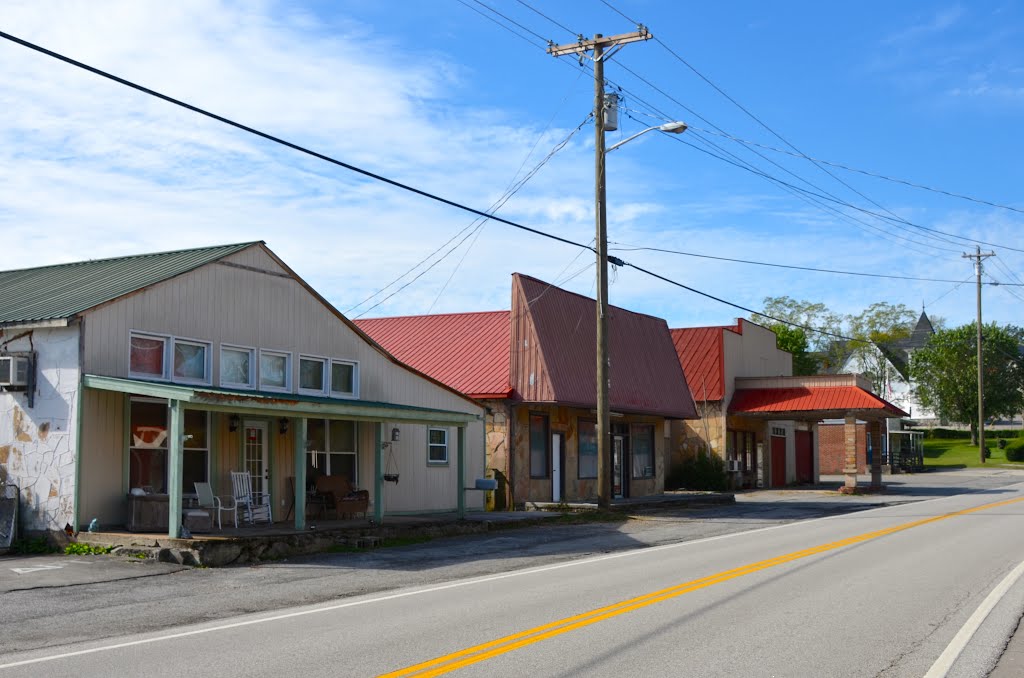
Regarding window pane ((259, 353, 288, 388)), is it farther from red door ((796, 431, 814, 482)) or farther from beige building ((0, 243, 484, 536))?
red door ((796, 431, 814, 482))

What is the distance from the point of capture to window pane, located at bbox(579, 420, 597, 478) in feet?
102

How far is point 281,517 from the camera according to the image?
20.4 metres

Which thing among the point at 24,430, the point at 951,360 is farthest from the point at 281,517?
the point at 951,360

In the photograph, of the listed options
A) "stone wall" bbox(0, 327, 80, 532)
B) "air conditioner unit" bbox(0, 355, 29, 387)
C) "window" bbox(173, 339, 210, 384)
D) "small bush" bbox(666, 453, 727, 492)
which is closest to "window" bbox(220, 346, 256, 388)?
"window" bbox(173, 339, 210, 384)

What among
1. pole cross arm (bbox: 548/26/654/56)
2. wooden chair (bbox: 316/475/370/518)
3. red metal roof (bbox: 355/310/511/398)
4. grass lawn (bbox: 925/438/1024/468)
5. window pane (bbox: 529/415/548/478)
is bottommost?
grass lawn (bbox: 925/438/1024/468)

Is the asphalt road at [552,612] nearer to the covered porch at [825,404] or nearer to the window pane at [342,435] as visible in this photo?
the window pane at [342,435]

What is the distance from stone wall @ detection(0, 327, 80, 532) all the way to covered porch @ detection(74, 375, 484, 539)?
28 centimetres

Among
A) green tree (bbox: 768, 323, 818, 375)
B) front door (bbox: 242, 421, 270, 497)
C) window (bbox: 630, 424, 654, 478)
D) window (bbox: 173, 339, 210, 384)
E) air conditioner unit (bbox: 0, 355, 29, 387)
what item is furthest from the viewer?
green tree (bbox: 768, 323, 818, 375)

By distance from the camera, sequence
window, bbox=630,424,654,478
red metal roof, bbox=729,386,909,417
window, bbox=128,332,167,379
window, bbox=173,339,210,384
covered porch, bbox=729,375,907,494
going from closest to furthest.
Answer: window, bbox=128,332,167,379
window, bbox=173,339,210,384
window, bbox=630,424,654,478
covered porch, bbox=729,375,907,494
red metal roof, bbox=729,386,909,417

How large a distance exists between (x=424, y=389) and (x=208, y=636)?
15252 millimetres

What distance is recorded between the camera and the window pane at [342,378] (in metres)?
22.1

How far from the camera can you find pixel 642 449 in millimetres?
35281

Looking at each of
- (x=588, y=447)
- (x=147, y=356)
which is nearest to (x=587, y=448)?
(x=588, y=447)

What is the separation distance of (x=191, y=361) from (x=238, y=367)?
1.17m
